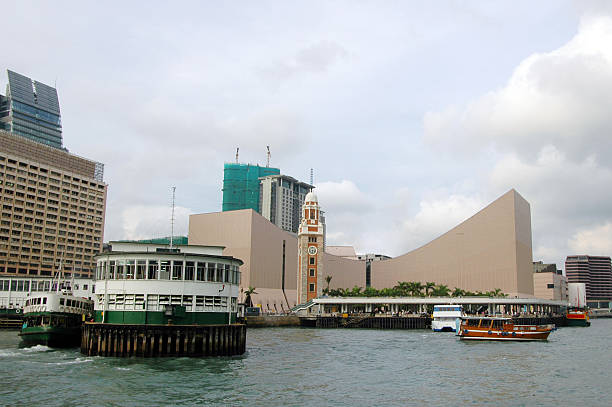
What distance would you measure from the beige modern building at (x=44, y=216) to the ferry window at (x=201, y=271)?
3580 inches

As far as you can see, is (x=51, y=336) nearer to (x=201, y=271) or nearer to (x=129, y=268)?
(x=129, y=268)

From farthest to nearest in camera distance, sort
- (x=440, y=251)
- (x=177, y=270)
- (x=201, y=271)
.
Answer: (x=440, y=251) → (x=201, y=271) → (x=177, y=270)

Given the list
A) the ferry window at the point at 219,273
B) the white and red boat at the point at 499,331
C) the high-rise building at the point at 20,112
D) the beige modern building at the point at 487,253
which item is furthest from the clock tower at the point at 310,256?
the high-rise building at the point at 20,112

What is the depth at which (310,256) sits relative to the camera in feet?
373

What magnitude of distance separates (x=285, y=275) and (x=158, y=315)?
92.7 metres

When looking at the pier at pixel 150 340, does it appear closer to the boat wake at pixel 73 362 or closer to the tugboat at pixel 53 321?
the boat wake at pixel 73 362

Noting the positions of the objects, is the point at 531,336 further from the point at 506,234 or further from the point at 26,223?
the point at 26,223

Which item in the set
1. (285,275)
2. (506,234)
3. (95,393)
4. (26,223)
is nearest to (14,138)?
(26,223)

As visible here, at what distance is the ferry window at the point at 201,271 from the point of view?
132 feet

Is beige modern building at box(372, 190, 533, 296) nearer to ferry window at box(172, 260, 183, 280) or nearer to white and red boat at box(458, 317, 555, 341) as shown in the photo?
white and red boat at box(458, 317, 555, 341)

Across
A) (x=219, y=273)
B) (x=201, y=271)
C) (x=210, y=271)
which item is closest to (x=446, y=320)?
(x=219, y=273)

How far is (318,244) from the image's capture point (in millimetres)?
114438

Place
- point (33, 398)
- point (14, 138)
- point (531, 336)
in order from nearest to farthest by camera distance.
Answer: point (33, 398) → point (531, 336) → point (14, 138)

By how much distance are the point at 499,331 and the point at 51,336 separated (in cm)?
3972
